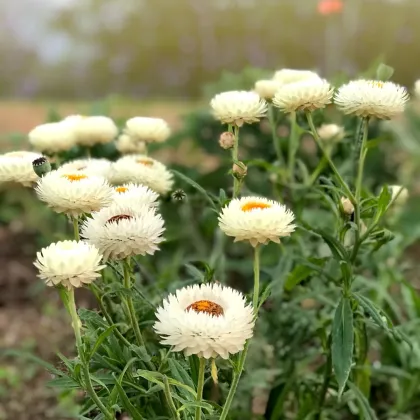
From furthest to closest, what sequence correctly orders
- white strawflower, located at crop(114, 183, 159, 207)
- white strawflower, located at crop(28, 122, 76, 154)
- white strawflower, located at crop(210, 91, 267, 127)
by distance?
white strawflower, located at crop(28, 122, 76, 154) → white strawflower, located at crop(210, 91, 267, 127) → white strawflower, located at crop(114, 183, 159, 207)

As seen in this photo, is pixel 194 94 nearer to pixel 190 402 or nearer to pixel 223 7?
pixel 223 7

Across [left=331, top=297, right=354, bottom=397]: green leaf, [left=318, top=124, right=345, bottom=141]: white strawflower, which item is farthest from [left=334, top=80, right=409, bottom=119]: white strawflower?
[left=318, top=124, right=345, bottom=141]: white strawflower

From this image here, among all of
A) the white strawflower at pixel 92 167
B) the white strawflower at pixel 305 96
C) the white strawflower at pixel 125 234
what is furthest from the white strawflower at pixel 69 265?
the white strawflower at pixel 305 96

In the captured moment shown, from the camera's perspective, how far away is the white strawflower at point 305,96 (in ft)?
3.46

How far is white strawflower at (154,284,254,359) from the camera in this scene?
775 mm

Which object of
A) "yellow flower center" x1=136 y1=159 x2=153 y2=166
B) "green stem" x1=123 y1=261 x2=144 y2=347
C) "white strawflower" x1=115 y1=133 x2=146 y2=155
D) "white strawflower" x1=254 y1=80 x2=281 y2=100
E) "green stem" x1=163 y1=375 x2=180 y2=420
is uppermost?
"white strawflower" x1=115 y1=133 x2=146 y2=155

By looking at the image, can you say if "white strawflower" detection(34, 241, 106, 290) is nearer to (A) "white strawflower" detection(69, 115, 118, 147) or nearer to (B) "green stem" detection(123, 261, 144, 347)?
(B) "green stem" detection(123, 261, 144, 347)

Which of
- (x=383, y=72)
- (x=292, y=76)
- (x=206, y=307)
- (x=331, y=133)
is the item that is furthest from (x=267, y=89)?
(x=206, y=307)

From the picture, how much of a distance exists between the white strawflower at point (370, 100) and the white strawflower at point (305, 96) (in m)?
0.03

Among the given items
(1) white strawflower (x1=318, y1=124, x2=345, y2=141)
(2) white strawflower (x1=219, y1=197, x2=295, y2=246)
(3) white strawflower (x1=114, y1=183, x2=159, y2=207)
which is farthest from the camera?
(1) white strawflower (x1=318, y1=124, x2=345, y2=141)

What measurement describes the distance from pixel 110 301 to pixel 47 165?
0.81ft

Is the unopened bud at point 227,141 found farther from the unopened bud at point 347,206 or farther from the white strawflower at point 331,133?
the white strawflower at point 331,133

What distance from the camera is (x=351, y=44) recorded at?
10.2ft

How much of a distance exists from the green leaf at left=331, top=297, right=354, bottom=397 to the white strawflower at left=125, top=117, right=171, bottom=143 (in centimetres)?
45
